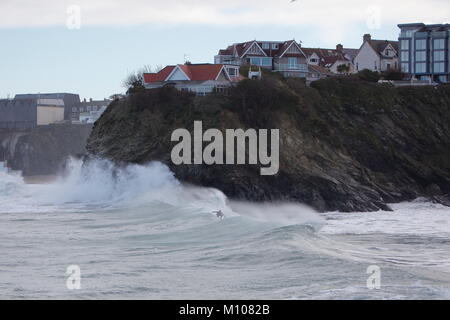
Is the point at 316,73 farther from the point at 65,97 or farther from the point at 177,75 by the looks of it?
the point at 65,97

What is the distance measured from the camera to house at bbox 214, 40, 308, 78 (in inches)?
2899

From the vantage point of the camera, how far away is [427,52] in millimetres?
82938

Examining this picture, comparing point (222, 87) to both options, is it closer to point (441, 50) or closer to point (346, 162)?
point (346, 162)

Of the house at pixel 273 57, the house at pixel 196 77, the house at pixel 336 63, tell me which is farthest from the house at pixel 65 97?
the house at pixel 196 77

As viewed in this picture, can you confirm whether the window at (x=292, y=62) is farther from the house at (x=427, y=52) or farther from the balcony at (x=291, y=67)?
the house at (x=427, y=52)

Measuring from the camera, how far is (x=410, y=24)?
84750mm

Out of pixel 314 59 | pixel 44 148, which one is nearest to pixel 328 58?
pixel 314 59

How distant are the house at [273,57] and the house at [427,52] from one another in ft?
42.4

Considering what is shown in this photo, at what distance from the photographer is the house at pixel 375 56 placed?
86062mm

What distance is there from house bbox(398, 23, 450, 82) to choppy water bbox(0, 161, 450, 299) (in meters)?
34.3

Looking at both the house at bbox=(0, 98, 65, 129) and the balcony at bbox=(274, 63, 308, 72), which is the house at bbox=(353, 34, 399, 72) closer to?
the balcony at bbox=(274, 63, 308, 72)

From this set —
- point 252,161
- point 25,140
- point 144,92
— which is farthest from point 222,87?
point 25,140

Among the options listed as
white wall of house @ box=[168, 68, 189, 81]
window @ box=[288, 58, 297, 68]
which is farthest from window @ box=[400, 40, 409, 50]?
white wall of house @ box=[168, 68, 189, 81]

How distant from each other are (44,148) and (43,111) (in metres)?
16.4
